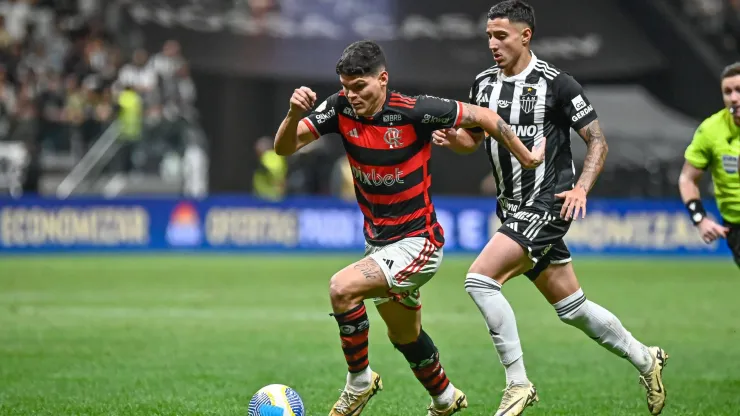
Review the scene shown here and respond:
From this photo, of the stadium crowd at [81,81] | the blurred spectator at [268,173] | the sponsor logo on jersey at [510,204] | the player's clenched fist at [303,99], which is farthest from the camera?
the blurred spectator at [268,173]

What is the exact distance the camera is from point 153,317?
12.8 metres

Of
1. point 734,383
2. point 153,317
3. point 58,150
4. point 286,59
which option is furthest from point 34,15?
point 734,383

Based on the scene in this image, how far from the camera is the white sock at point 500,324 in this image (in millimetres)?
6562

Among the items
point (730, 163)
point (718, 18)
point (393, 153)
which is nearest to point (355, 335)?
point (393, 153)

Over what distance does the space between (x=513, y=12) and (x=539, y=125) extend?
71cm

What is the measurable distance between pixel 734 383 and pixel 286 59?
58.0ft

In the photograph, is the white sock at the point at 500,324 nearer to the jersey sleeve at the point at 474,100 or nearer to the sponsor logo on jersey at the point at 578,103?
the jersey sleeve at the point at 474,100

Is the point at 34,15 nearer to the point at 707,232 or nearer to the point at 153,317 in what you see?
the point at 153,317

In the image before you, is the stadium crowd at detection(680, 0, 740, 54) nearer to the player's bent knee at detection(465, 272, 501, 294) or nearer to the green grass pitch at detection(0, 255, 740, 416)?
the green grass pitch at detection(0, 255, 740, 416)

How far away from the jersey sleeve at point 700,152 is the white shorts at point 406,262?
254 centimetres

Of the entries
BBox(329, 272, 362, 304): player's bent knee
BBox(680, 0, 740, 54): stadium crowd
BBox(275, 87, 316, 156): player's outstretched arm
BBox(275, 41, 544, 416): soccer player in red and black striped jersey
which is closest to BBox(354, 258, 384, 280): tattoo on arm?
BBox(275, 41, 544, 416): soccer player in red and black striped jersey

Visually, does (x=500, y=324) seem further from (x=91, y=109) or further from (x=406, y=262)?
(x=91, y=109)

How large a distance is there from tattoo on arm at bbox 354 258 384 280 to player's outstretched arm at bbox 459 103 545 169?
960 mm

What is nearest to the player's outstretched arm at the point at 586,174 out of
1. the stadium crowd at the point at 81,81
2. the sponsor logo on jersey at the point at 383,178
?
the sponsor logo on jersey at the point at 383,178
